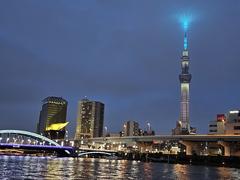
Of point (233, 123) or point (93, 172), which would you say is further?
point (233, 123)

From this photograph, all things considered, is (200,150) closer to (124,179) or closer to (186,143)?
(186,143)

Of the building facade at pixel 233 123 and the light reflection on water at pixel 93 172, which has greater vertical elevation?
the building facade at pixel 233 123

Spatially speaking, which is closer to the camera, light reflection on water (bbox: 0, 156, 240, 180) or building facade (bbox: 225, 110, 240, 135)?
light reflection on water (bbox: 0, 156, 240, 180)

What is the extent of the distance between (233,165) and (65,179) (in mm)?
114993

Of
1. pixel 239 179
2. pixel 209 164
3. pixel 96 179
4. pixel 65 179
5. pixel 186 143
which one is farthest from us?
pixel 186 143

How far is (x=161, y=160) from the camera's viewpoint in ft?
654

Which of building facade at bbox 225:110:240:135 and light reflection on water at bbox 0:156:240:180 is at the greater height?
building facade at bbox 225:110:240:135

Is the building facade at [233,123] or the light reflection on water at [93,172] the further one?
the building facade at [233,123]

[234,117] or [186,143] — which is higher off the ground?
[234,117]

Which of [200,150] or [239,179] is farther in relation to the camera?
[200,150]

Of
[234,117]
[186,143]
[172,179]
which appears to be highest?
[234,117]

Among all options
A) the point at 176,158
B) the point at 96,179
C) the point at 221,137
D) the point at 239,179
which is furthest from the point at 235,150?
the point at 96,179

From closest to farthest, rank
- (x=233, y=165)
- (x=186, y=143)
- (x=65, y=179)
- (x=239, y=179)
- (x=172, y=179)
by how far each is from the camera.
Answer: (x=65, y=179)
(x=172, y=179)
(x=239, y=179)
(x=233, y=165)
(x=186, y=143)

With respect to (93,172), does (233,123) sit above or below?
above
